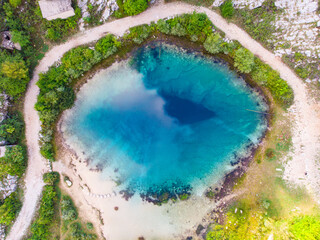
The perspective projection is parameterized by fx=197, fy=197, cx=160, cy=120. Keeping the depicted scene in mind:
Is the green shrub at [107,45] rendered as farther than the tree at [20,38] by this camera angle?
Yes

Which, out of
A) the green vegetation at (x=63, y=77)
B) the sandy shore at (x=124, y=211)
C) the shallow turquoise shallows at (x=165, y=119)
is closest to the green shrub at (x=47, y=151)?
the green vegetation at (x=63, y=77)

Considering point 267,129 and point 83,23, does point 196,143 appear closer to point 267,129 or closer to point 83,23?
point 267,129

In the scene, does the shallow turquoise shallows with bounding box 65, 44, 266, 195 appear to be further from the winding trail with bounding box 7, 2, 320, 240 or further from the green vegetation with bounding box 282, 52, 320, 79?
the green vegetation with bounding box 282, 52, 320, 79

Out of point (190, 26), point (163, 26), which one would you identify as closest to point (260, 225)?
point (190, 26)

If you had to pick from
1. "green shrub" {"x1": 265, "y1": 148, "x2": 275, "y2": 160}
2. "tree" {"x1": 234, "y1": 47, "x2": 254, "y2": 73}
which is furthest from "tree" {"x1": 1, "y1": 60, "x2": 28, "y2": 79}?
"green shrub" {"x1": 265, "y1": 148, "x2": 275, "y2": 160}

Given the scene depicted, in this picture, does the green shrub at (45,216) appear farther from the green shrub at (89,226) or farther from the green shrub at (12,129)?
the green shrub at (12,129)
